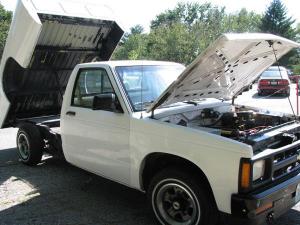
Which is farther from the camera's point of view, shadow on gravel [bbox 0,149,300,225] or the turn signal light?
shadow on gravel [bbox 0,149,300,225]

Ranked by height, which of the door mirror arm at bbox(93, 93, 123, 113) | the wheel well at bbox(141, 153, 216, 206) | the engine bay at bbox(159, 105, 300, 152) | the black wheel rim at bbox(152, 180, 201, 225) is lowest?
the black wheel rim at bbox(152, 180, 201, 225)

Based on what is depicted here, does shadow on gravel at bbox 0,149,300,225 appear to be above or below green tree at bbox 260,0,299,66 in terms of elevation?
below

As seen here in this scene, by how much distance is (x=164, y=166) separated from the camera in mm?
4594

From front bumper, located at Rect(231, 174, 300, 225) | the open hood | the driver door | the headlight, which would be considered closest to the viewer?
front bumper, located at Rect(231, 174, 300, 225)


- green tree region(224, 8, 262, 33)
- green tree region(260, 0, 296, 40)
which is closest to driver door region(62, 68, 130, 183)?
green tree region(224, 8, 262, 33)

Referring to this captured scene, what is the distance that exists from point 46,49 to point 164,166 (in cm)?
393

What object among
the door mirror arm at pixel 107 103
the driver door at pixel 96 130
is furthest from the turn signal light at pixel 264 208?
the door mirror arm at pixel 107 103

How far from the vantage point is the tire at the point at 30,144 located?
710 centimetres

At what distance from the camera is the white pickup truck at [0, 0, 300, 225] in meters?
3.87

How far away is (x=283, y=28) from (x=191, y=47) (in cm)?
2516

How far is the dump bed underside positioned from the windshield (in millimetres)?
2308

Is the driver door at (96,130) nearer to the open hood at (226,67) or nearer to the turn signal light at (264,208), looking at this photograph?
the open hood at (226,67)

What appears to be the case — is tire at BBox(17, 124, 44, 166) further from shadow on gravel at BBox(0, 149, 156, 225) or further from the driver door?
the driver door

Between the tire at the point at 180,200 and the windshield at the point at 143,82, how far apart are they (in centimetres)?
97
